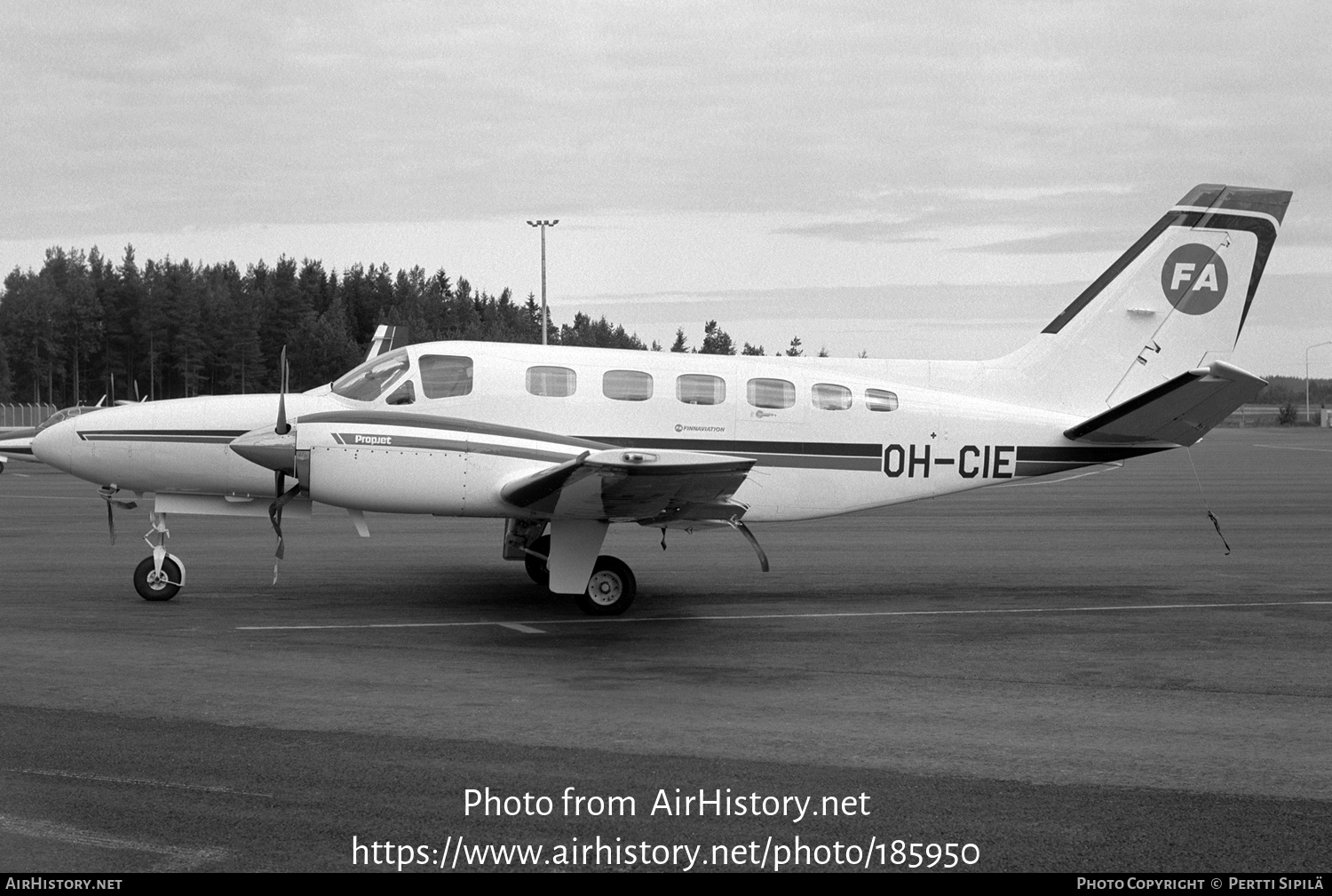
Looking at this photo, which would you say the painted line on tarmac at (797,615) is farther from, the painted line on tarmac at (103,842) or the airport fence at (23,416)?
the airport fence at (23,416)

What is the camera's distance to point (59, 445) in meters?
13.3

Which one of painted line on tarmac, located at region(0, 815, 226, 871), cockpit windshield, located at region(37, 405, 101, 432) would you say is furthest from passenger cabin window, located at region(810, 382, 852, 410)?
painted line on tarmac, located at region(0, 815, 226, 871)

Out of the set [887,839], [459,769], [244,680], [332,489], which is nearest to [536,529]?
[332,489]

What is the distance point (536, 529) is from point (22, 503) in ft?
60.6

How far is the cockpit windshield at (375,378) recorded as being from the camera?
13.8 meters

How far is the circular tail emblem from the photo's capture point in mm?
15836

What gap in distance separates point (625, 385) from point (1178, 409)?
6.51 m

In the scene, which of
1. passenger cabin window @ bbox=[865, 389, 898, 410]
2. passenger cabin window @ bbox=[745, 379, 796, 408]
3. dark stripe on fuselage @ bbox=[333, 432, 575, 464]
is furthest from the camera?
passenger cabin window @ bbox=[865, 389, 898, 410]

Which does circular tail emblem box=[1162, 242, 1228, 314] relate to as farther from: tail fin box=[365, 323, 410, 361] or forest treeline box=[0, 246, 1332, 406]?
forest treeline box=[0, 246, 1332, 406]

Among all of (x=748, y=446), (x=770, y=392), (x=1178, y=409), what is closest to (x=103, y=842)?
(x=748, y=446)

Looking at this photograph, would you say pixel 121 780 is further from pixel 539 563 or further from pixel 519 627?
pixel 539 563

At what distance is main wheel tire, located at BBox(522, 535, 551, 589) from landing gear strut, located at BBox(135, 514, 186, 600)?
408 cm

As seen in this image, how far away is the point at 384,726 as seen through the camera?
27.1 ft

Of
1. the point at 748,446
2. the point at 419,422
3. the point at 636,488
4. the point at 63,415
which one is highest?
the point at 419,422
